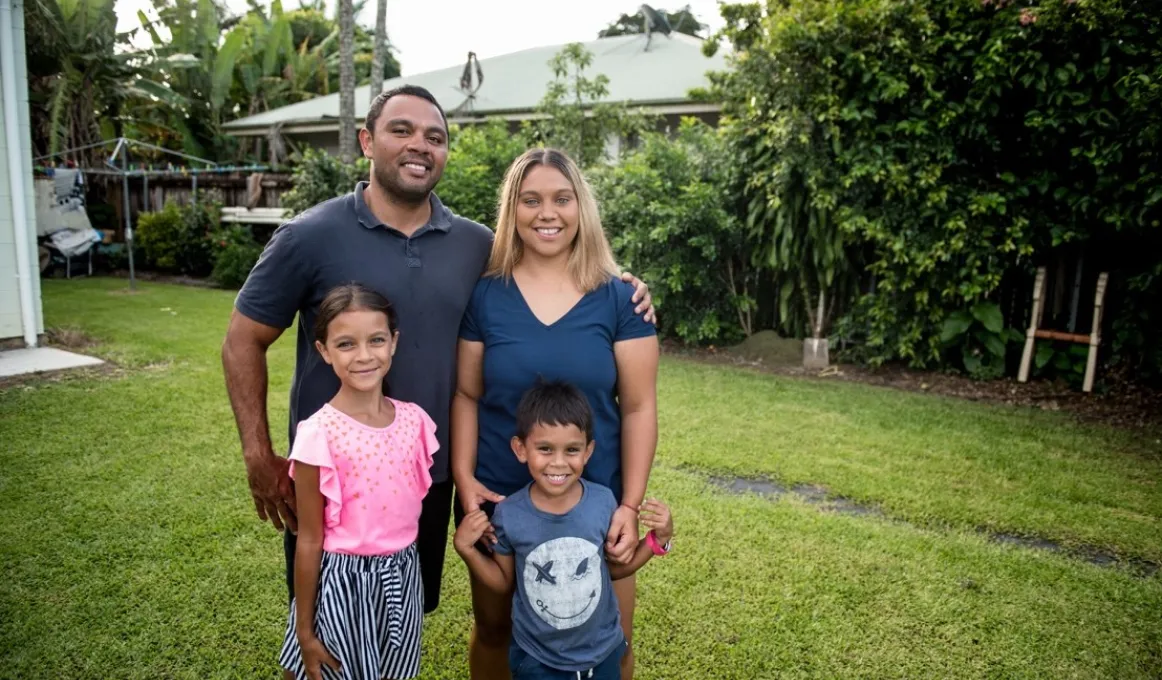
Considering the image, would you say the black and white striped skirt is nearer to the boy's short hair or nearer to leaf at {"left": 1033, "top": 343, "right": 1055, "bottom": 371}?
the boy's short hair

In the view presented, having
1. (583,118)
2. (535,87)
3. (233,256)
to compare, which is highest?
(535,87)

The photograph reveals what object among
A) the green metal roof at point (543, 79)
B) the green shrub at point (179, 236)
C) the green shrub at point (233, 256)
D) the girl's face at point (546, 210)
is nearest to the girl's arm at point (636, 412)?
the girl's face at point (546, 210)

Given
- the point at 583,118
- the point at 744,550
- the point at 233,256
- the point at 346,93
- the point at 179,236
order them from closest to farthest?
1. the point at 744,550
2. the point at 583,118
3. the point at 346,93
4. the point at 233,256
5. the point at 179,236

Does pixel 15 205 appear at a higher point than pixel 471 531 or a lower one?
higher

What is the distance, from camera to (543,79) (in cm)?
1455

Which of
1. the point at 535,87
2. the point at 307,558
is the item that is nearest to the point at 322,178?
the point at 535,87

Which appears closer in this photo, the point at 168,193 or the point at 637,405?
the point at 637,405

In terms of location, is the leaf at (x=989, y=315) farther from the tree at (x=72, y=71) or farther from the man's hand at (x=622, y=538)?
the tree at (x=72, y=71)

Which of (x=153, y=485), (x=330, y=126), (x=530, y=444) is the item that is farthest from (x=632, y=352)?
(x=330, y=126)

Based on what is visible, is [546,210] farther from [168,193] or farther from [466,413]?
[168,193]

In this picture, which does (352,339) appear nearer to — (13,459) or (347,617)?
(347,617)

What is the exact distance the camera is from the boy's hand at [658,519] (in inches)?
85.4

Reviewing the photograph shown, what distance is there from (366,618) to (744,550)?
2219 millimetres

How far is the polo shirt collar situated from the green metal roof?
9118 mm
